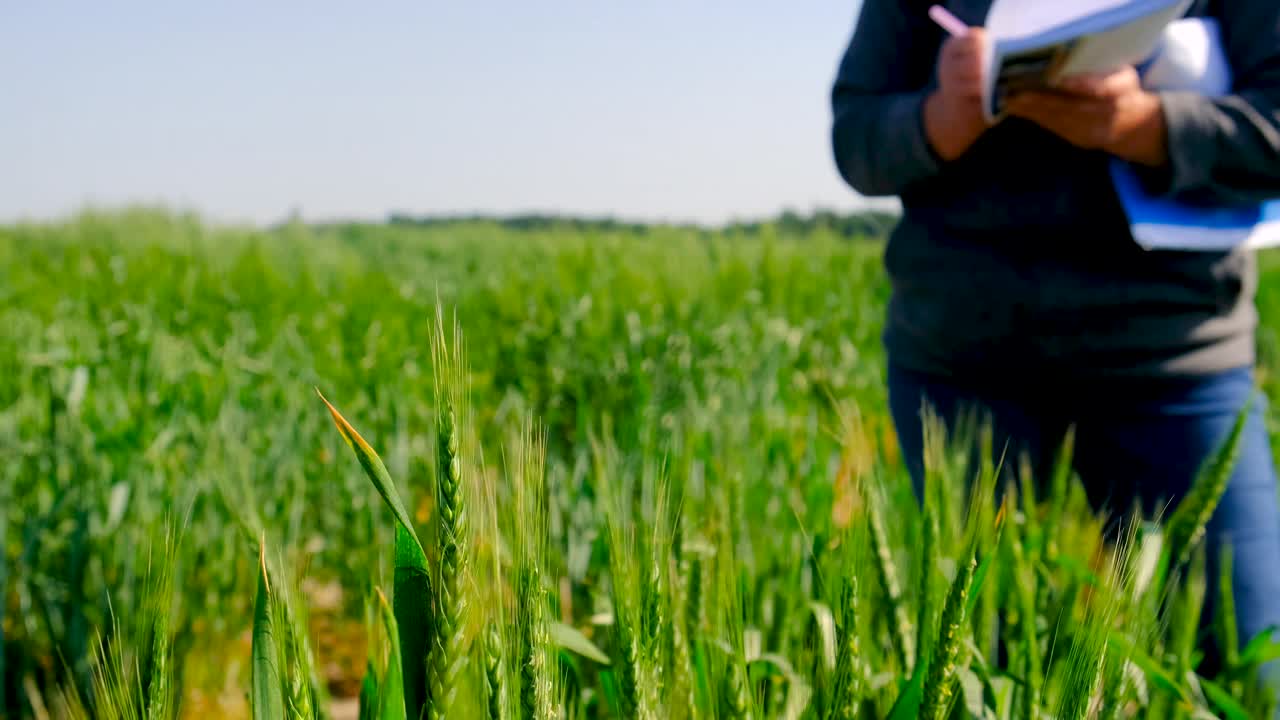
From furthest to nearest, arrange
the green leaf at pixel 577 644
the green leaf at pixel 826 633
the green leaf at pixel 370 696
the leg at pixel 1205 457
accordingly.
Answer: the leg at pixel 1205 457
the green leaf at pixel 577 644
the green leaf at pixel 826 633
the green leaf at pixel 370 696

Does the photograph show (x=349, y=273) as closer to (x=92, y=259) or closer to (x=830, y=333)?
(x=92, y=259)

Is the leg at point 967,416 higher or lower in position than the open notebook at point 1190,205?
lower

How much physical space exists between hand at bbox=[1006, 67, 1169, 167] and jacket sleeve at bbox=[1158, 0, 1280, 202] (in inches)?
0.7

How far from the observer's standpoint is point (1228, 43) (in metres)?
1.09

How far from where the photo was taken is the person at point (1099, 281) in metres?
1.03

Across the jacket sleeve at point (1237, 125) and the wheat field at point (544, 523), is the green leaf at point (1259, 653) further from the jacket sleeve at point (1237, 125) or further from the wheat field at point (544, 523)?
the jacket sleeve at point (1237, 125)

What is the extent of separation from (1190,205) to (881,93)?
417mm

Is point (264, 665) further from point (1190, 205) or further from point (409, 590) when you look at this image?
point (1190, 205)

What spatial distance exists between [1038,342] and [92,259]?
5.45 meters

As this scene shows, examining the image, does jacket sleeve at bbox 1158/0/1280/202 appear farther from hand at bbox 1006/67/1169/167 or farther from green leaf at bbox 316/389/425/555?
green leaf at bbox 316/389/425/555

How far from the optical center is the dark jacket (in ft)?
3.40

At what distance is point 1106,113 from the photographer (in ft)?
3.34

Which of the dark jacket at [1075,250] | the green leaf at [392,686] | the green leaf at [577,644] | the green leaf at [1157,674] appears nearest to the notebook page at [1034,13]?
the dark jacket at [1075,250]

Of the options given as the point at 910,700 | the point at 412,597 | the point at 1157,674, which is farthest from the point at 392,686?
the point at 1157,674
